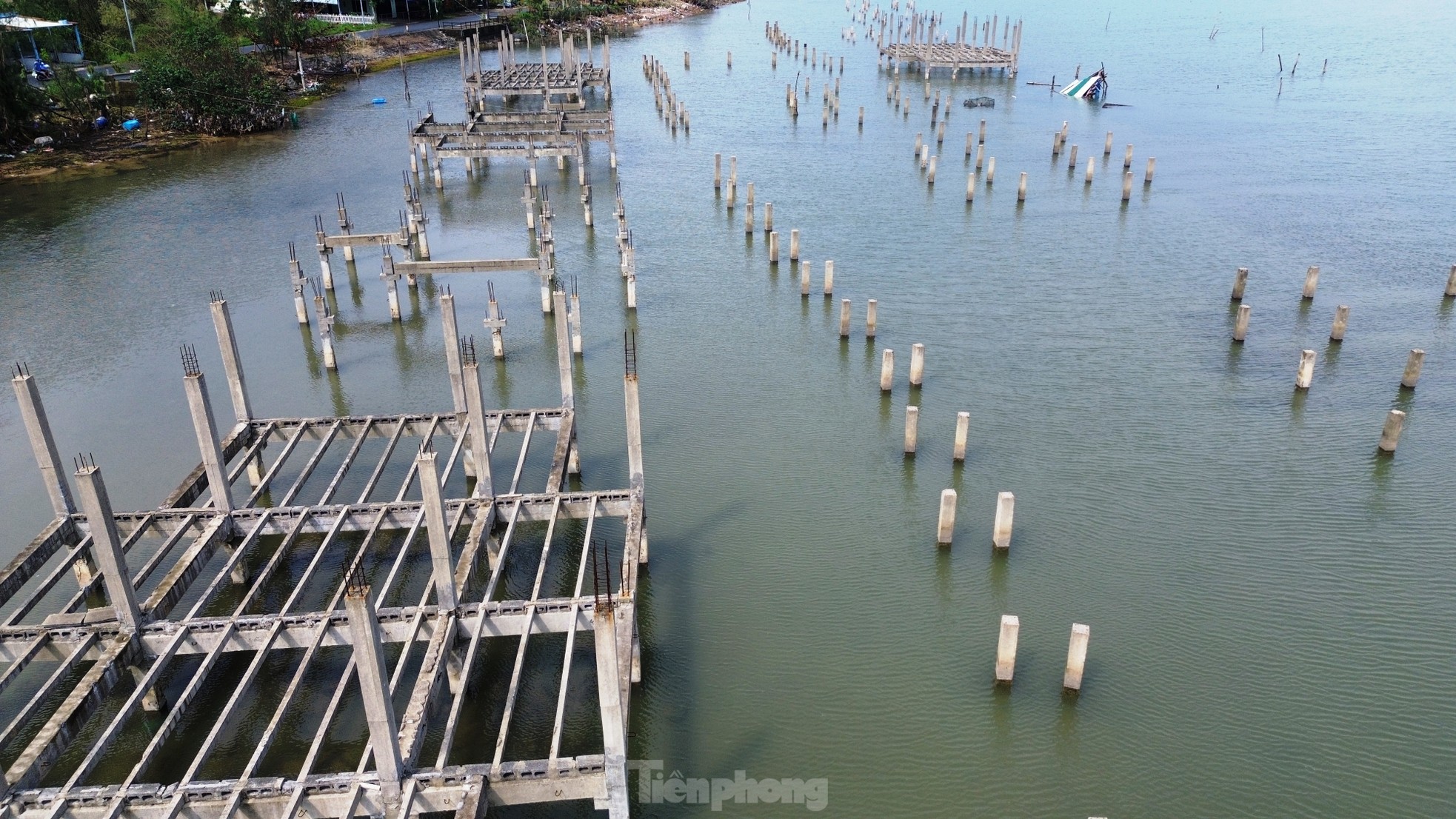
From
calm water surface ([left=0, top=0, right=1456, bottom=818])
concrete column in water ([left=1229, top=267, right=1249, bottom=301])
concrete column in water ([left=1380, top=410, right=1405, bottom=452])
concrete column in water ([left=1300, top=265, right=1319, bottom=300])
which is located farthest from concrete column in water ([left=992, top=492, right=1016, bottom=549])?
concrete column in water ([left=1300, top=265, right=1319, bottom=300])

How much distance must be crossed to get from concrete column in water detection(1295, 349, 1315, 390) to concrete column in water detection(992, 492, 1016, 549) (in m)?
11.6

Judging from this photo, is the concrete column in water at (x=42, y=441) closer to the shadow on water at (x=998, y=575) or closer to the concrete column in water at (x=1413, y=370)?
the shadow on water at (x=998, y=575)

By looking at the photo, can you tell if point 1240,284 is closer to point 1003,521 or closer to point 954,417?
point 954,417

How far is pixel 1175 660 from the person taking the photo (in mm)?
17734

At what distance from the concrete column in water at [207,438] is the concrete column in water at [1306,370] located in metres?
25.8

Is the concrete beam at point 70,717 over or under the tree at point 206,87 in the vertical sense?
under

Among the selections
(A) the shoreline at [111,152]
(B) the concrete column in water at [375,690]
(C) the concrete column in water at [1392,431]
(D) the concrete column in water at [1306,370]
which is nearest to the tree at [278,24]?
(A) the shoreline at [111,152]

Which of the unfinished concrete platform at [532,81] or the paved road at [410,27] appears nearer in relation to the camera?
the unfinished concrete platform at [532,81]

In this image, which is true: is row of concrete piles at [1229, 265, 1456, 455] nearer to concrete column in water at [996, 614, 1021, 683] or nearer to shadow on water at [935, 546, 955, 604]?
shadow on water at [935, 546, 955, 604]

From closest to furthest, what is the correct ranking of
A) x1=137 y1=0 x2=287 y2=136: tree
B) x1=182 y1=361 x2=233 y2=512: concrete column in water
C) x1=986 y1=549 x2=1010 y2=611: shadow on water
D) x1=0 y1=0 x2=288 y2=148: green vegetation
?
x1=182 y1=361 x2=233 y2=512: concrete column in water → x1=986 y1=549 x2=1010 y2=611: shadow on water → x1=0 y1=0 x2=288 y2=148: green vegetation → x1=137 y1=0 x2=287 y2=136: tree

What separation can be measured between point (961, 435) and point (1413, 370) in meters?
13.3

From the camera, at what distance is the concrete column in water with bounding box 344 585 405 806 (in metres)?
11.7

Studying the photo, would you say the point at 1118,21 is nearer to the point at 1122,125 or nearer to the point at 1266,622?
the point at 1122,125

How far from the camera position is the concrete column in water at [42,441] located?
17.0 metres
